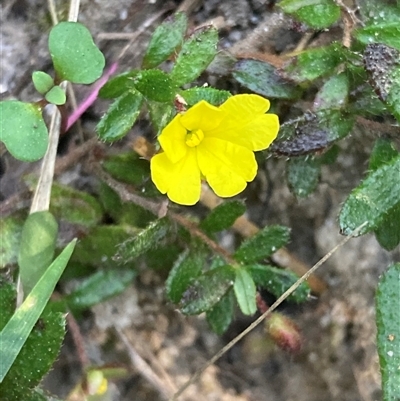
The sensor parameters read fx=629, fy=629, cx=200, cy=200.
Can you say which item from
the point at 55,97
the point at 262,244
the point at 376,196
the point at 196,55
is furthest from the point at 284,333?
the point at 55,97

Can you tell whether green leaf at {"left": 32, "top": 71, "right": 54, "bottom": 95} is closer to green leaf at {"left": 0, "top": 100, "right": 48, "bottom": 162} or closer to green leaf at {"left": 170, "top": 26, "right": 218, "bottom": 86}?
green leaf at {"left": 0, "top": 100, "right": 48, "bottom": 162}

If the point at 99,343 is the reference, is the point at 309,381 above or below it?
below

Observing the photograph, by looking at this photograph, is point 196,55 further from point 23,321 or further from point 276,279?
point 23,321

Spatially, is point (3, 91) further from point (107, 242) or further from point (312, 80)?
point (312, 80)

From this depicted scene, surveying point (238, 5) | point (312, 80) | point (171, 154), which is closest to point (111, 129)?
point (171, 154)

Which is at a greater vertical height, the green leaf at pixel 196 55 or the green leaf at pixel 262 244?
the green leaf at pixel 196 55

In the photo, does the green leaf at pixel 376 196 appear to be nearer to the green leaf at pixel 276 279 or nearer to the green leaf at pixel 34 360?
the green leaf at pixel 276 279

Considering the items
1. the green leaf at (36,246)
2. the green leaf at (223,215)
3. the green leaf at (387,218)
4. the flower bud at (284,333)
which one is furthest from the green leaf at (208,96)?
the flower bud at (284,333)

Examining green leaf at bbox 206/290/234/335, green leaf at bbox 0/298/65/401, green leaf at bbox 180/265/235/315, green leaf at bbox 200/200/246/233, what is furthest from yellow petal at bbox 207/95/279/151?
green leaf at bbox 0/298/65/401
